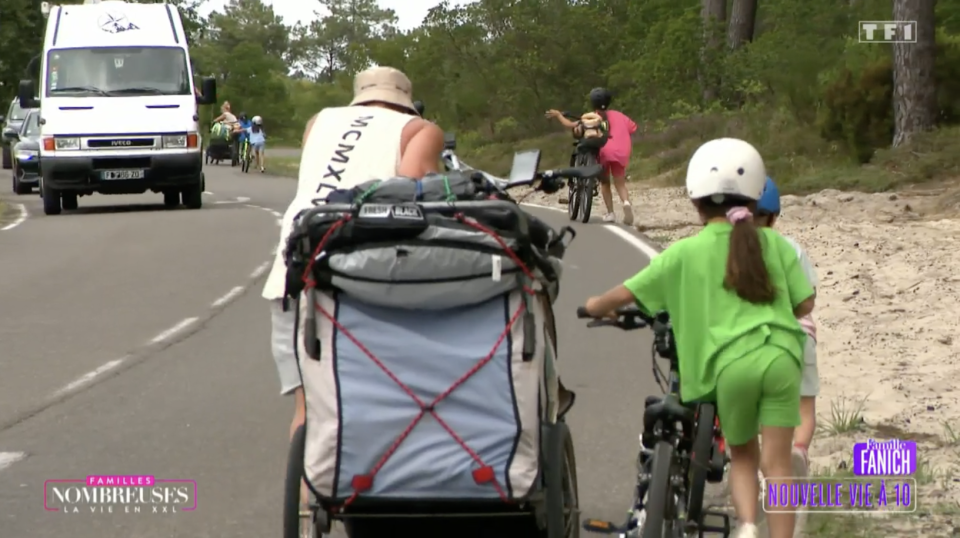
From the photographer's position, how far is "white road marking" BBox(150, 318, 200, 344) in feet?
41.7

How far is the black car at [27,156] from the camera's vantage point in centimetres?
3378

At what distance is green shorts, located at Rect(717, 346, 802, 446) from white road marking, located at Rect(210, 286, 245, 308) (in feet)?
32.0

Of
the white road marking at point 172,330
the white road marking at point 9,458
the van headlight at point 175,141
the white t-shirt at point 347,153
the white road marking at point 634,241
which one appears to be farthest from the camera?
the van headlight at point 175,141

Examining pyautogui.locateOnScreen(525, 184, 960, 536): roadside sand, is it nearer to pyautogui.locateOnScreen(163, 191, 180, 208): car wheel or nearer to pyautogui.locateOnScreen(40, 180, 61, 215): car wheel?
pyautogui.locateOnScreen(163, 191, 180, 208): car wheel

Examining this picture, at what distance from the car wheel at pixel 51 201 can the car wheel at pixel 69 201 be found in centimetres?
91

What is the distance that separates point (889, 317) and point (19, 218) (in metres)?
17.2

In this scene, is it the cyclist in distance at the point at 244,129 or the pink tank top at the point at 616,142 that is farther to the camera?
the cyclist in distance at the point at 244,129

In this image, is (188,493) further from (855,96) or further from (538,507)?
(855,96)

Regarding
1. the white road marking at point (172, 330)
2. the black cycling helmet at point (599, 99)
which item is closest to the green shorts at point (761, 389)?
the white road marking at point (172, 330)

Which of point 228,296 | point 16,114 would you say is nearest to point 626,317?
point 228,296

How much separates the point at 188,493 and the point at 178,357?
168 inches

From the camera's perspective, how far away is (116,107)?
25250 millimetres

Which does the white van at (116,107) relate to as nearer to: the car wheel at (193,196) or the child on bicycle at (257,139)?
the car wheel at (193,196)

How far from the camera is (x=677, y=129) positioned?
3694 centimetres
